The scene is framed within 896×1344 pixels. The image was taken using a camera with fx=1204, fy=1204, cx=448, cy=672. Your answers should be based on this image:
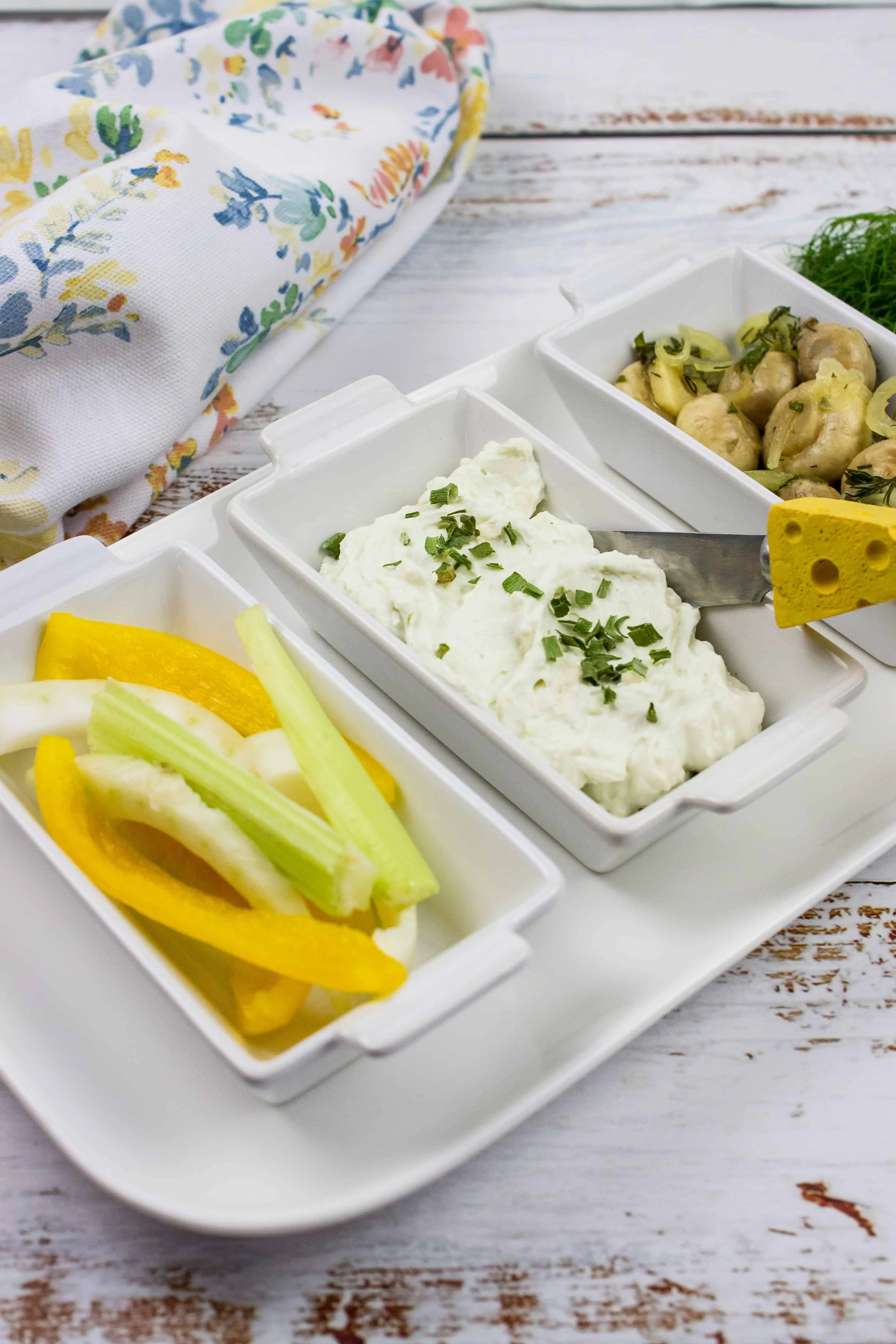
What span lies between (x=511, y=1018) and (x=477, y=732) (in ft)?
1.30

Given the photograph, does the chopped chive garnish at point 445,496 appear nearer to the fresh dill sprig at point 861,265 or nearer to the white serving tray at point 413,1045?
the white serving tray at point 413,1045

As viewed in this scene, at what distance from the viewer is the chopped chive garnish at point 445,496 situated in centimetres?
204

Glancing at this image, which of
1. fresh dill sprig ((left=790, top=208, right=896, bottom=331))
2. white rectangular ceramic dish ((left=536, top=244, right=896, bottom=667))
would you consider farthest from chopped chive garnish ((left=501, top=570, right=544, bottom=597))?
fresh dill sprig ((left=790, top=208, right=896, bottom=331))

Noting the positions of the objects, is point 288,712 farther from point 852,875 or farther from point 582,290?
point 582,290

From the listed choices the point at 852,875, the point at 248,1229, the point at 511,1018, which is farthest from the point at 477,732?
the point at 248,1229

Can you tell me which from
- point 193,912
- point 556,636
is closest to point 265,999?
point 193,912

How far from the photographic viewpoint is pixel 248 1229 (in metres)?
1.40

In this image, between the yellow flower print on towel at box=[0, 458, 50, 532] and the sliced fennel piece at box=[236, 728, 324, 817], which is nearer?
the sliced fennel piece at box=[236, 728, 324, 817]

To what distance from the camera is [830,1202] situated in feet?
5.09

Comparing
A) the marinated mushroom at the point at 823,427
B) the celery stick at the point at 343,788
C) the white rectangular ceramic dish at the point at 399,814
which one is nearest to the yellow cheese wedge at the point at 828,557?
the marinated mushroom at the point at 823,427

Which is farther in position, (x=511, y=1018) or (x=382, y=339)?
(x=382, y=339)

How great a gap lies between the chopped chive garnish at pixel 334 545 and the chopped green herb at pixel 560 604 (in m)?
0.41

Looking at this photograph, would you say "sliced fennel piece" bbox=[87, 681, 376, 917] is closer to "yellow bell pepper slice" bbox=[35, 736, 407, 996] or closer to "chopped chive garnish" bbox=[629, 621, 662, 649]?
"yellow bell pepper slice" bbox=[35, 736, 407, 996]

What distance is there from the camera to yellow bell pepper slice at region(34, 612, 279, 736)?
1.78 metres
